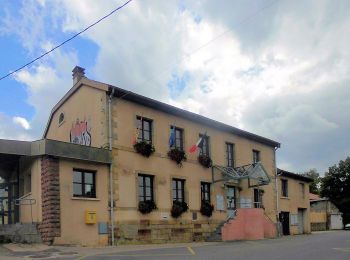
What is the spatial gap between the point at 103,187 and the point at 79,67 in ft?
26.6

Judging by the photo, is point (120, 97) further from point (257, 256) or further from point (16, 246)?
point (257, 256)

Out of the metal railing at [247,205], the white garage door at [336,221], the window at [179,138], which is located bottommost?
the white garage door at [336,221]

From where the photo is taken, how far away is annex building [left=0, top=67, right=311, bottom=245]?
2073 cm

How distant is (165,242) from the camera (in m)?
24.8

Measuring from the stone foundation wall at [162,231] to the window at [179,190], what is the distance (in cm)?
138

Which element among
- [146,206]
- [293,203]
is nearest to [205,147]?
[146,206]

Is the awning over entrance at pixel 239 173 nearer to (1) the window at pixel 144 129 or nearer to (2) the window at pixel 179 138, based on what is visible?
(2) the window at pixel 179 138

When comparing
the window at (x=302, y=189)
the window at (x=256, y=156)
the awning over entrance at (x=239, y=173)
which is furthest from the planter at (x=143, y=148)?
the window at (x=302, y=189)

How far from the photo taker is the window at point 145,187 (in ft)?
80.5

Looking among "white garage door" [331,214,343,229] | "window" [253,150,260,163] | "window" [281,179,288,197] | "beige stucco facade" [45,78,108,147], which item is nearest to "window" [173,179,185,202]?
"beige stucco facade" [45,78,108,147]

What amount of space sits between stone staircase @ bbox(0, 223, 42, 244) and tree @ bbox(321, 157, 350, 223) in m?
49.0

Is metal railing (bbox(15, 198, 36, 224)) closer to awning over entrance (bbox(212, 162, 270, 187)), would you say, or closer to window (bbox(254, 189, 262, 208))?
awning over entrance (bbox(212, 162, 270, 187))

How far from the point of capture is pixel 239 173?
3048 cm

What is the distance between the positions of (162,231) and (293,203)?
18.4 meters
